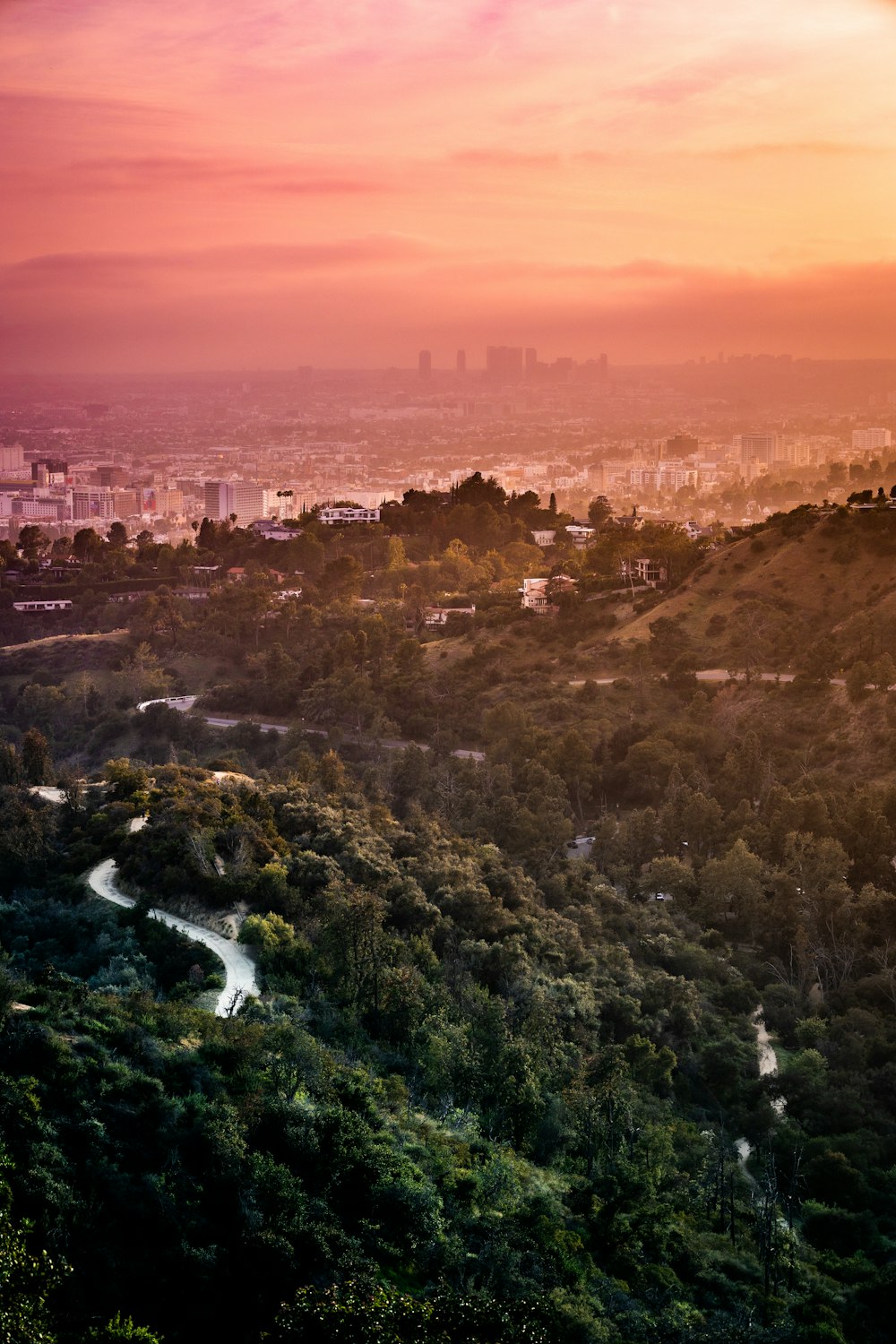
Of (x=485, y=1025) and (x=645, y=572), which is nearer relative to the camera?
(x=485, y=1025)

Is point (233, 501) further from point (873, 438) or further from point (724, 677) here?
point (724, 677)

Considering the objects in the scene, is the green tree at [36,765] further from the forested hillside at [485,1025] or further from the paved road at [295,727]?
the paved road at [295,727]

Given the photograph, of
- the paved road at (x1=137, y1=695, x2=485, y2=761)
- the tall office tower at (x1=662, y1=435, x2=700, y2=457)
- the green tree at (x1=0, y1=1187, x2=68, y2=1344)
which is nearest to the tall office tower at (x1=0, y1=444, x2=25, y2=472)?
the tall office tower at (x1=662, y1=435, x2=700, y2=457)

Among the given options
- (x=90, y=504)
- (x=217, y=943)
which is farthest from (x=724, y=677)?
(x=90, y=504)

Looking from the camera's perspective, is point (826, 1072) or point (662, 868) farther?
point (662, 868)

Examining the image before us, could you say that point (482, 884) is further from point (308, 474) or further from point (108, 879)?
point (308, 474)

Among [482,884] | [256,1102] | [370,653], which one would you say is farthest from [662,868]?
[370,653]

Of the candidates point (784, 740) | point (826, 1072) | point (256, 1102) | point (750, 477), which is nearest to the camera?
point (256, 1102)
